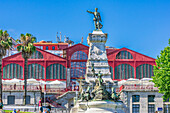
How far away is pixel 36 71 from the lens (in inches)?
3083

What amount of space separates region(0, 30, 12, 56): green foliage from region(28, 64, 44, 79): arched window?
22.9 meters

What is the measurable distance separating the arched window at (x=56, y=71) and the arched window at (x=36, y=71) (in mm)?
1274

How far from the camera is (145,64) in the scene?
79000mm

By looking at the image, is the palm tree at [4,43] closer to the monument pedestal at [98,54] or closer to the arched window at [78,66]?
the monument pedestal at [98,54]

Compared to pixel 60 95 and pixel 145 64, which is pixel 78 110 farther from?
pixel 145 64

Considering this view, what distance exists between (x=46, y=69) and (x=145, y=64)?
19.8 metres

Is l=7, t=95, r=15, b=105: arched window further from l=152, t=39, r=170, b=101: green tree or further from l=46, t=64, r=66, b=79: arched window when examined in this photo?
l=152, t=39, r=170, b=101: green tree

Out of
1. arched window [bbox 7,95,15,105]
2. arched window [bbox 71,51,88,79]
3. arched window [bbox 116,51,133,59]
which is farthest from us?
arched window [bbox 71,51,88,79]

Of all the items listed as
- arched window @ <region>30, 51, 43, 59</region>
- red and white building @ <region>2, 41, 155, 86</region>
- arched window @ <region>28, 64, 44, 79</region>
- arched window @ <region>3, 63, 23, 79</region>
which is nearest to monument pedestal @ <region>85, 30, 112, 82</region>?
red and white building @ <region>2, 41, 155, 86</region>

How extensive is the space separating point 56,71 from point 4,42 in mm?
25661

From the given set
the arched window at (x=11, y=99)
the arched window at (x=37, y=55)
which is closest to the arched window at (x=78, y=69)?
the arched window at (x=37, y=55)

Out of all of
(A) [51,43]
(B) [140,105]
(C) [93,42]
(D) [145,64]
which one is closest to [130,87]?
(B) [140,105]

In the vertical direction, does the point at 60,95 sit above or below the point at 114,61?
below

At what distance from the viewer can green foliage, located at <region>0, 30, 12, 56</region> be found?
176 feet
